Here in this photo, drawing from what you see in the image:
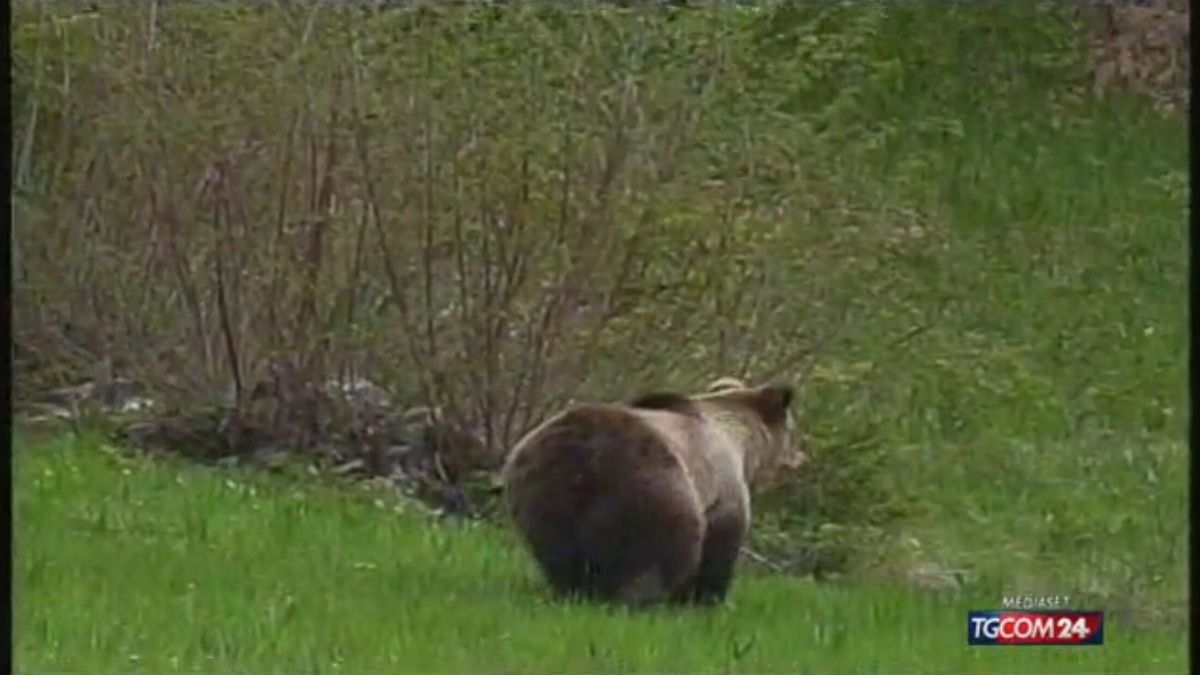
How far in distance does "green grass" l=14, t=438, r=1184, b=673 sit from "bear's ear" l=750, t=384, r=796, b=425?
1.21ft

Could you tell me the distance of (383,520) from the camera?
264 inches

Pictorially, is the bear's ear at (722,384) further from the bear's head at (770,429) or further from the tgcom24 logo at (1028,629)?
the tgcom24 logo at (1028,629)

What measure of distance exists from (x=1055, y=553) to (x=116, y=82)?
1.96 metres

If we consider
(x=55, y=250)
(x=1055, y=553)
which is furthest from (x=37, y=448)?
(x=1055, y=553)

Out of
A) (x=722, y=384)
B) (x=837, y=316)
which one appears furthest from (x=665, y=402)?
(x=837, y=316)

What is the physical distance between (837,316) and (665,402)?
15.0 inches

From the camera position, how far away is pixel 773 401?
690 centimetres

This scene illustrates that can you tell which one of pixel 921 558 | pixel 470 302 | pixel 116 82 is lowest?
pixel 921 558

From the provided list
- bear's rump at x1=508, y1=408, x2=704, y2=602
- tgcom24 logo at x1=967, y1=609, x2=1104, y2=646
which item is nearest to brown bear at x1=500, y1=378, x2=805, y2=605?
bear's rump at x1=508, y1=408, x2=704, y2=602

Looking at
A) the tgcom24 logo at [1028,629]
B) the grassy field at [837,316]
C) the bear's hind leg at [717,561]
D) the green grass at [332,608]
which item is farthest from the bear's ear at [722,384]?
the tgcom24 logo at [1028,629]

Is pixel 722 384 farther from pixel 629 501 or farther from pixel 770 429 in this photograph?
pixel 629 501

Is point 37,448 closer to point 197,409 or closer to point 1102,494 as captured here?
point 197,409

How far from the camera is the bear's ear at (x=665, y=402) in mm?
6895

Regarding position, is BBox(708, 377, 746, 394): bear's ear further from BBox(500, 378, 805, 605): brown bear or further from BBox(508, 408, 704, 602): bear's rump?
BBox(508, 408, 704, 602): bear's rump
